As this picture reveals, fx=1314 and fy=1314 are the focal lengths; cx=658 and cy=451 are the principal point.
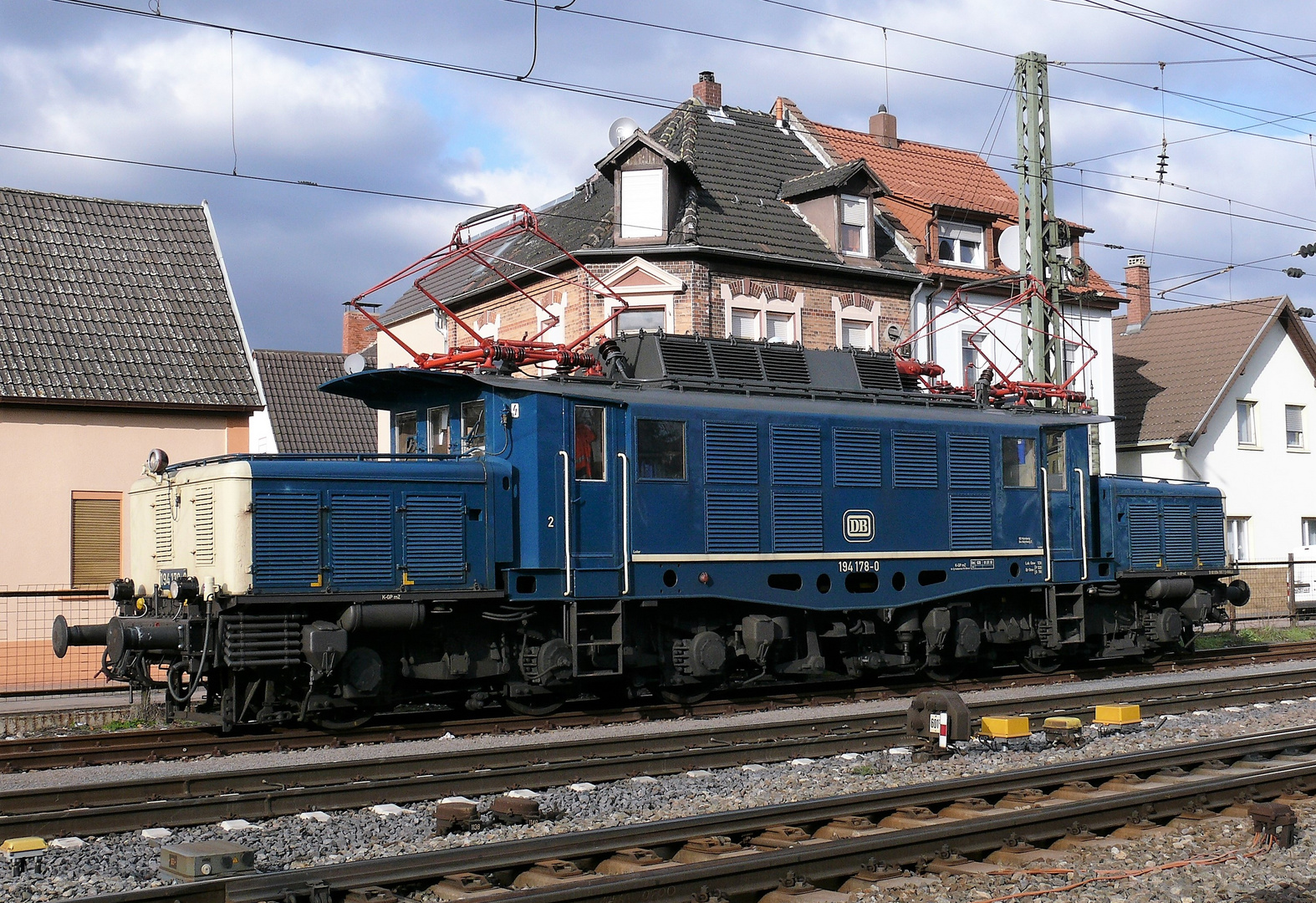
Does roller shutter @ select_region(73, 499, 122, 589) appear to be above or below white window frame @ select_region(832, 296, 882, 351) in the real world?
below

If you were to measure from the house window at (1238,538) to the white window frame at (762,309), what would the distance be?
15.5m

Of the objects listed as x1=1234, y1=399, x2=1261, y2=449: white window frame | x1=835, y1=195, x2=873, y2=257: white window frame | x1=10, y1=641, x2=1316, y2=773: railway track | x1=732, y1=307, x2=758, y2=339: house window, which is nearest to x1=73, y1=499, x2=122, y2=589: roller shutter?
x1=10, y1=641, x2=1316, y2=773: railway track

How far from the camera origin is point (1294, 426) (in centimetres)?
3934

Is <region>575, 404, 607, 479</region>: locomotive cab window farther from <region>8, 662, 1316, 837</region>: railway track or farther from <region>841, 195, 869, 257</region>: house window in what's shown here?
<region>841, 195, 869, 257</region>: house window

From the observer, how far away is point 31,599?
18844mm

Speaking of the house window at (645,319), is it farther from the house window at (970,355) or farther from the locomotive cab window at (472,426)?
the locomotive cab window at (472,426)

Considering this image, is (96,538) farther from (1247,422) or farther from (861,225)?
(1247,422)

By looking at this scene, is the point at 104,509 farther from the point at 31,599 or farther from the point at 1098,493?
the point at 1098,493

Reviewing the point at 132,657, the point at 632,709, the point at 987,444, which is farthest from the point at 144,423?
the point at 987,444

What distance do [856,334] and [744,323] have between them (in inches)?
123

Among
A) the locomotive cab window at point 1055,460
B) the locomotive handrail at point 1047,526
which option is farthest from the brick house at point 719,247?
the locomotive handrail at point 1047,526

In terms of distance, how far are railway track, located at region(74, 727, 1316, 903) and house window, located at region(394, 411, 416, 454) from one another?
8131 mm

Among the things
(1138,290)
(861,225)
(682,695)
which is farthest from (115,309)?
(1138,290)

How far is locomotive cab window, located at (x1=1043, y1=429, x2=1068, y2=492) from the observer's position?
18562mm
